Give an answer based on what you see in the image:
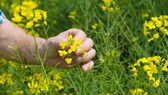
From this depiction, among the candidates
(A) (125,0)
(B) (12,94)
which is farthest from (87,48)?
(A) (125,0)

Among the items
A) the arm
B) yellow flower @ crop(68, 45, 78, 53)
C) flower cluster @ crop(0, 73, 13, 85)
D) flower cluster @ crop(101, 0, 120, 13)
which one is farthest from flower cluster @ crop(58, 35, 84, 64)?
flower cluster @ crop(101, 0, 120, 13)

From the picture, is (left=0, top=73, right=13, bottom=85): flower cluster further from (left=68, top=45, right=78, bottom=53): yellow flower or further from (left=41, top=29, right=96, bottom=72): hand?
(left=68, top=45, right=78, bottom=53): yellow flower

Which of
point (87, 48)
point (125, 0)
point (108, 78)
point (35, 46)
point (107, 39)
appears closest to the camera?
point (87, 48)

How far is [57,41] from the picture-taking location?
5.67ft

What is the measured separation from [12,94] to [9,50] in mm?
192

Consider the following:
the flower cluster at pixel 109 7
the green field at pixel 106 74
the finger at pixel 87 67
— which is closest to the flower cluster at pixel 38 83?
the green field at pixel 106 74

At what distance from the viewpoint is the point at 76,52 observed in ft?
5.49

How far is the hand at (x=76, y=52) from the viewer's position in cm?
172

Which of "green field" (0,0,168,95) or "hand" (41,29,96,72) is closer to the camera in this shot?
"hand" (41,29,96,72)

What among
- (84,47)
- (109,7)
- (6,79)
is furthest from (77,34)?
(109,7)

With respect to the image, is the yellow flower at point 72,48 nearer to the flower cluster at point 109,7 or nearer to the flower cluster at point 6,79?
the flower cluster at point 6,79

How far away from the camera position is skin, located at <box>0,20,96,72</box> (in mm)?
1731

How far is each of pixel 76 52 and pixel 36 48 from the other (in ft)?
0.53

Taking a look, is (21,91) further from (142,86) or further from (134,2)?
(134,2)
